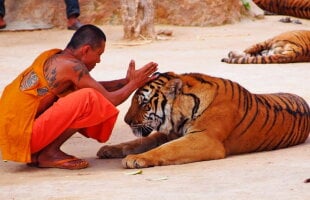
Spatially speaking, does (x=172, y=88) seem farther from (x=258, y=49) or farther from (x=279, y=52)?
(x=258, y=49)

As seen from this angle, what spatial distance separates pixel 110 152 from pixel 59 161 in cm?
51

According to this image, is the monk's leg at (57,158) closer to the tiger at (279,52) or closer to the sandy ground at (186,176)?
the sandy ground at (186,176)

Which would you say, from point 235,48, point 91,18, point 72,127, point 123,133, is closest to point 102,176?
point 72,127

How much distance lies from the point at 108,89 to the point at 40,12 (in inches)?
356

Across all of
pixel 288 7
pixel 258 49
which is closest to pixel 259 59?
pixel 258 49

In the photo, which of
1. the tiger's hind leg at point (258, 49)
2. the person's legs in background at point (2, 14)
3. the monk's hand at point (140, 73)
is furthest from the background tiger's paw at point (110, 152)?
the person's legs in background at point (2, 14)

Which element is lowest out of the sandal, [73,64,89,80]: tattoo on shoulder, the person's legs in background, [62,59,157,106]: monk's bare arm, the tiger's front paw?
the person's legs in background

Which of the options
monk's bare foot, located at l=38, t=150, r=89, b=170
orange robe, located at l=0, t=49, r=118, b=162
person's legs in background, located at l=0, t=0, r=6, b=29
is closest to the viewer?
orange robe, located at l=0, t=49, r=118, b=162

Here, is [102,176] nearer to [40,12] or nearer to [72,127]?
[72,127]

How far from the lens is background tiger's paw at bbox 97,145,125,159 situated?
6.31 meters

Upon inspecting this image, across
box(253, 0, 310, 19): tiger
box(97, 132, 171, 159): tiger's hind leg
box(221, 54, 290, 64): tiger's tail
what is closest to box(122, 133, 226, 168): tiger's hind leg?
box(97, 132, 171, 159): tiger's hind leg

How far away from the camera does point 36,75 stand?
5.84 metres

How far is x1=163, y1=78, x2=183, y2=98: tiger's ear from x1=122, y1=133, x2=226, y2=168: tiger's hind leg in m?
0.34

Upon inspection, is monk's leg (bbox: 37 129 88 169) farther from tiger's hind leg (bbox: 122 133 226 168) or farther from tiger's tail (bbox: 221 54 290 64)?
tiger's tail (bbox: 221 54 290 64)
